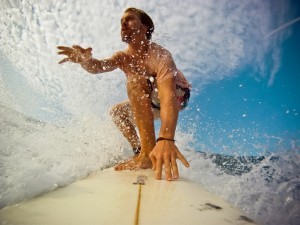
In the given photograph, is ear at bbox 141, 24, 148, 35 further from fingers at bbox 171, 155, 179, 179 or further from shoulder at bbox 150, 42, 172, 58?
fingers at bbox 171, 155, 179, 179

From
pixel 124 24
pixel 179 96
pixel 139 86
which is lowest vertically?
pixel 139 86

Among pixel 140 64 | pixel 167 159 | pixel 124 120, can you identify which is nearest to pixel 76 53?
pixel 140 64

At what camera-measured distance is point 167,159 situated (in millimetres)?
1841

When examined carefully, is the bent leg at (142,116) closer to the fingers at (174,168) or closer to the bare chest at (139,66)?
the bare chest at (139,66)

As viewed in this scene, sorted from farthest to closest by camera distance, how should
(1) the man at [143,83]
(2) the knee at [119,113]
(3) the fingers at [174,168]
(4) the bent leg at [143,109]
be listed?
(2) the knee at [119,113] < (4) the bent leg at [143,109] < (1) the man at [143,83] < (3) the fingers at [174,168]

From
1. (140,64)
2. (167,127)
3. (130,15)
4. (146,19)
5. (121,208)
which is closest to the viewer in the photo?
(121,208)

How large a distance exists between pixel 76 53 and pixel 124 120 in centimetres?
107

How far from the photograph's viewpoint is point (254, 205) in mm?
→ 2928

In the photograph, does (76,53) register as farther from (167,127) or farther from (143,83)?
(167,127)

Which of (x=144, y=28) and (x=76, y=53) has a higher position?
(x=144, y=28)

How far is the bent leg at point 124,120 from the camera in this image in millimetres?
3319

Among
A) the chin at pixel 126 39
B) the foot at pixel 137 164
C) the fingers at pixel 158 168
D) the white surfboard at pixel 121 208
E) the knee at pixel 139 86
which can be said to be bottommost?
the white surfboard at pixel 121 208

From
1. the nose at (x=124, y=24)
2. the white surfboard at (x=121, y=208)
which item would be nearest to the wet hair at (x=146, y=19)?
the nose at (x=124, y=24)

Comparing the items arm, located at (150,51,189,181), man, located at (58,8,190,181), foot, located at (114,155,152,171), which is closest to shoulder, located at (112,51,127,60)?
man, located at (58,8,190,181)
